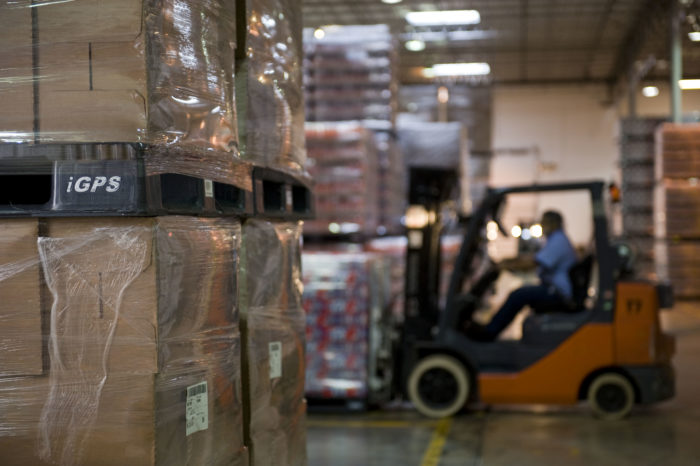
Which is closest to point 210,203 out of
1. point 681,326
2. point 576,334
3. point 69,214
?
point 69,214

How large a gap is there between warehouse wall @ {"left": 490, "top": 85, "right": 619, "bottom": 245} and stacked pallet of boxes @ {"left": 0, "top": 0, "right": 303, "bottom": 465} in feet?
79.2

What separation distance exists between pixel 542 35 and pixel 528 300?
1506 cm

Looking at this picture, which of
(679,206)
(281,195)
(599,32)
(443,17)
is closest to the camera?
(281,195)

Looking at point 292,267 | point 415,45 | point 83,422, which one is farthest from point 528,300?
point 415,45

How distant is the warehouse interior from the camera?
7.09ft

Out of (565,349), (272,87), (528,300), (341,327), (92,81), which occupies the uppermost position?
(272,87)

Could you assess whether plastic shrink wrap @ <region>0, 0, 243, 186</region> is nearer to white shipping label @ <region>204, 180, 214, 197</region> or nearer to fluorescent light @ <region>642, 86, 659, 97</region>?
white shipping label @ <region>204, 180, 214, 197</region>

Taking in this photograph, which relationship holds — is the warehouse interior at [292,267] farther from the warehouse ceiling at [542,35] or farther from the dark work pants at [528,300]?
the warehouse ceiling at [542,35]

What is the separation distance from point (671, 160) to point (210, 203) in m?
14.3

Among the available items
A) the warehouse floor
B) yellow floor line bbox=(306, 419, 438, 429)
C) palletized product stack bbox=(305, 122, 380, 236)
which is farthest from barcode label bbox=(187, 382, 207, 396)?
palletized product stack bbox=(305, 122, 380, 236)

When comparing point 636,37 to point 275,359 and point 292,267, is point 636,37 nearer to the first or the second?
point 292,267

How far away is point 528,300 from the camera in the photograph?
6.72 meters

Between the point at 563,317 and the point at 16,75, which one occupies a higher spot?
the point at 16,75

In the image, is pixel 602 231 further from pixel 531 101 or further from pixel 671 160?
pixel 531 101
